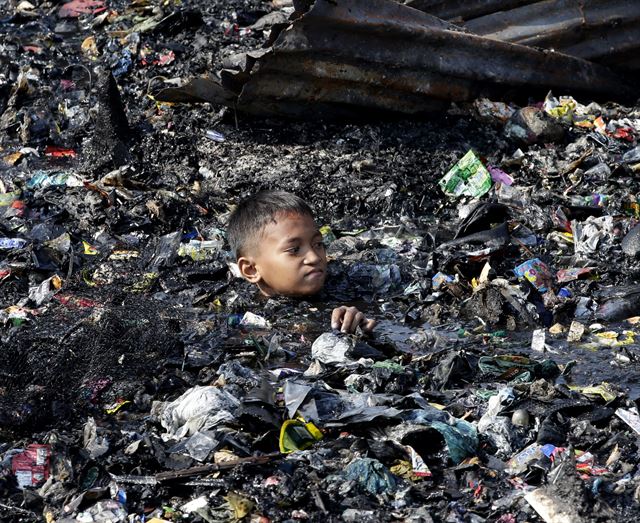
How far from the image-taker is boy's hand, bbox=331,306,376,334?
506 centimetres

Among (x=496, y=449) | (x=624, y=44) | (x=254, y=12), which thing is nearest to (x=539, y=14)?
(x=624, y=44)

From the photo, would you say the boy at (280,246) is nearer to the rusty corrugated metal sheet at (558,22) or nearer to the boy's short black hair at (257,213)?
the boy's short black hair at (257,213)

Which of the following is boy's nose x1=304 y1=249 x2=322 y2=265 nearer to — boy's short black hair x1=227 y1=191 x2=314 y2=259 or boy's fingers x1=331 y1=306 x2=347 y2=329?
boy's short black hair x1=227 y1=191 x2=314 y2=259

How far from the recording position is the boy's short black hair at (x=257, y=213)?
5723mm

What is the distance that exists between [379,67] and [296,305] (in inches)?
86.0

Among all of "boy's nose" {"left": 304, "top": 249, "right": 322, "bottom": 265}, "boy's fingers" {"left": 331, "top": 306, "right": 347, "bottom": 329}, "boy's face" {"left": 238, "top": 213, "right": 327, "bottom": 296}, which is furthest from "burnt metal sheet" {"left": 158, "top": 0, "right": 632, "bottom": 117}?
"boy's fingers" {"left": 331, "top": 306, "right": 347, "bottom": 329}

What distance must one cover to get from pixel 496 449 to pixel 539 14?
4.86m

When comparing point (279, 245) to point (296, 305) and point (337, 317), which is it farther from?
point (337, 317)

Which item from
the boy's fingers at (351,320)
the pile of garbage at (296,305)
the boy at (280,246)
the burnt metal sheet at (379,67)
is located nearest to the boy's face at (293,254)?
the boy at (280,246)

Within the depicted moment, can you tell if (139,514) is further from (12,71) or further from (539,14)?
(12,71)

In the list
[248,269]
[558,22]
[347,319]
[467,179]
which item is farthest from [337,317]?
[558,22]

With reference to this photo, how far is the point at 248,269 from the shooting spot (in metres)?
5.88

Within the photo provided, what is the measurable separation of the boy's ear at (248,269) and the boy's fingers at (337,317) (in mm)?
813

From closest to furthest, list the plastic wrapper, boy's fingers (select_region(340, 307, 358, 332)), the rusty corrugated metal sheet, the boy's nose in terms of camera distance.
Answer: boy's fingers (select_region(340, 307, 358, 332))
the boy's nose
the plastic wrapper
the rusty corrugated metal sheet
